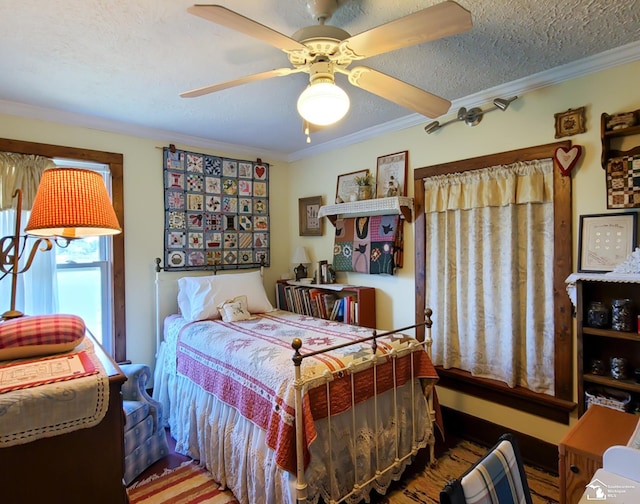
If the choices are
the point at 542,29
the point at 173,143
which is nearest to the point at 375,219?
the point at 542,29

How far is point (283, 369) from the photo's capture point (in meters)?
1.88

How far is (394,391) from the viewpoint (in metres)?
2.16

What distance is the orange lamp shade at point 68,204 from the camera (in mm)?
1247

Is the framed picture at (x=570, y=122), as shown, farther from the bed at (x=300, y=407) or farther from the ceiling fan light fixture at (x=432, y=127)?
the bed at (x=300, y=407)

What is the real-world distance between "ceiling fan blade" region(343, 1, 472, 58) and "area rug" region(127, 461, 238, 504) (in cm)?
240

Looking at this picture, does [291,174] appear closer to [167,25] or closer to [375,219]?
[375,219]

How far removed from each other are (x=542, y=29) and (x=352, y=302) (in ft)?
7.34

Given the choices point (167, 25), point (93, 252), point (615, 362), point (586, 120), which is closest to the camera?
point (167, 25)

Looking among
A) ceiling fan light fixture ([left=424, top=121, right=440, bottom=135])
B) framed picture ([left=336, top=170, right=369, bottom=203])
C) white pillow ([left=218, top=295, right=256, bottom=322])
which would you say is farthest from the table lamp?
ceiling fan light fixture ([left=424, top=121, right=440, bottom=135])

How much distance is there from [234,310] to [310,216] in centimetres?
141

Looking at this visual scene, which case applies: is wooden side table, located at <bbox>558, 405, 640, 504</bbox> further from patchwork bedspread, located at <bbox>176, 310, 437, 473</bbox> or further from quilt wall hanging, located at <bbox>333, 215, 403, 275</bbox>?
quilt wall hanging, located at <bbox>333, 215, 403, 275</bbox>

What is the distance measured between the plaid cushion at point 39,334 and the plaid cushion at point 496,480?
4.36 ft

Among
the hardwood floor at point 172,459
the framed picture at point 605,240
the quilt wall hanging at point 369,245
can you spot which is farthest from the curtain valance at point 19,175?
the framed picture at point 605,240

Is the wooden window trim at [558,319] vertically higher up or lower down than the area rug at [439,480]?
higher up
